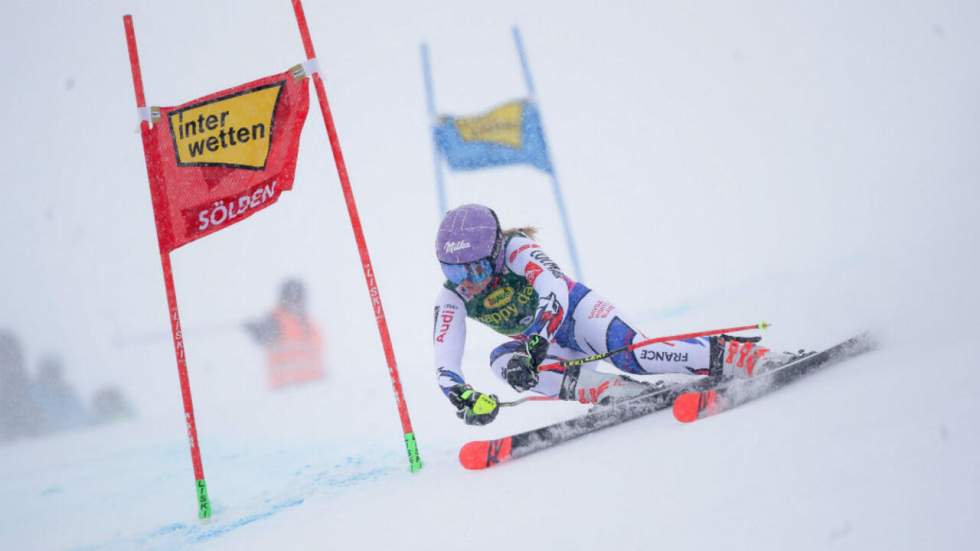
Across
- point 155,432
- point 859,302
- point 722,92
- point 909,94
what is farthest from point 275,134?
point 909,94

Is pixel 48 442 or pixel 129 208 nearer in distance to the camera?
pixel 48 442

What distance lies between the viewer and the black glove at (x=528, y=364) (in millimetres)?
3076

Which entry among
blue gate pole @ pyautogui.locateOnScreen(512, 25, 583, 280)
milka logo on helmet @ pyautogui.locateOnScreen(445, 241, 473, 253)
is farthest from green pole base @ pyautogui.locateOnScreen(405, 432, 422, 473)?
blue gate pole @ pyautogui.locateOnScreen(512, 25, 583, 280)

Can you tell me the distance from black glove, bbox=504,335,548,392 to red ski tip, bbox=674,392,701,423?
64 cm

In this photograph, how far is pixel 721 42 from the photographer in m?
→ 13.7

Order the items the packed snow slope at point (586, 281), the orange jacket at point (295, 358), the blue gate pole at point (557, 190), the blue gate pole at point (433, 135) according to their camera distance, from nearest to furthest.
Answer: the packed snow slope at point (586, 281), the blue gate pole at point (433, 135), the blue gate pole at point (557, 190), the orange jacket at point (295, 358)

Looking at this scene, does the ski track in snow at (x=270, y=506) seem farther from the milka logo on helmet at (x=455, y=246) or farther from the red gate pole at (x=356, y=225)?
the milka logo on helmet at (x=455, y=246)

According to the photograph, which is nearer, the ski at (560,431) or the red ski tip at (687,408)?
the red ski tip at (687,408)

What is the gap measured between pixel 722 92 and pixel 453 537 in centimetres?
1317

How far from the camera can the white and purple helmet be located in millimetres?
3248

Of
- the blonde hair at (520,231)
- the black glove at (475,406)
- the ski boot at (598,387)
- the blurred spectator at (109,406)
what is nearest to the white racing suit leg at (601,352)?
the ski boot at (598,387)

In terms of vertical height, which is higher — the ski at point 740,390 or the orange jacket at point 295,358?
the orange jacket at point 295,358

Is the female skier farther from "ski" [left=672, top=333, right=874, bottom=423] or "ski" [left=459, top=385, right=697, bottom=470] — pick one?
"ski" [left=672, top=333, right=874, bottom=423]

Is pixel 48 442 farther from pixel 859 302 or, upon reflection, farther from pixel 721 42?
pixel 721 42
